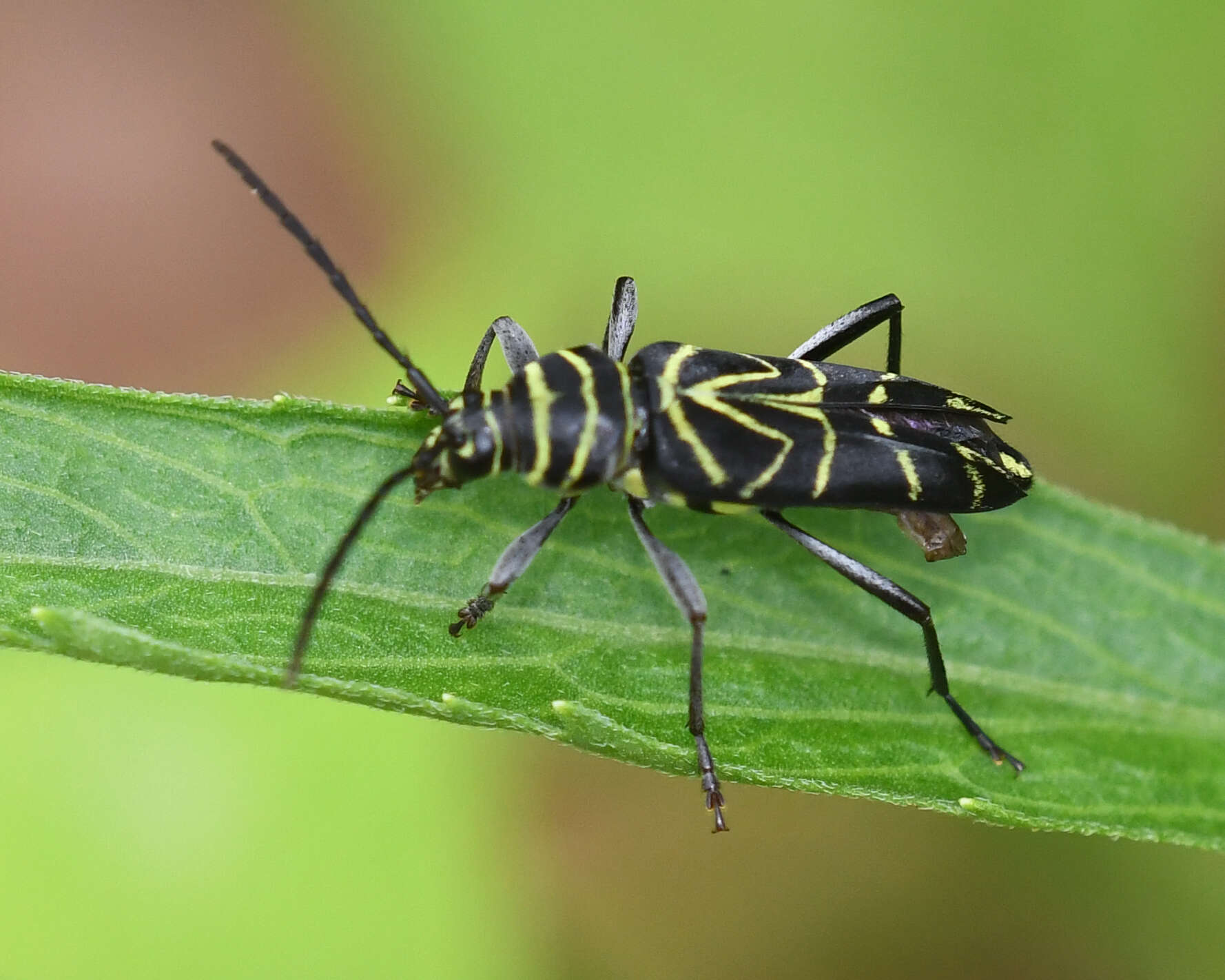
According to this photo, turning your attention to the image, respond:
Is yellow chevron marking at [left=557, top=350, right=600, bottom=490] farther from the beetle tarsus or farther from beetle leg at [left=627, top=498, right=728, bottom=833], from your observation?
the beetle tarsus

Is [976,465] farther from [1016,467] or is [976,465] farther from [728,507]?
[728,507]

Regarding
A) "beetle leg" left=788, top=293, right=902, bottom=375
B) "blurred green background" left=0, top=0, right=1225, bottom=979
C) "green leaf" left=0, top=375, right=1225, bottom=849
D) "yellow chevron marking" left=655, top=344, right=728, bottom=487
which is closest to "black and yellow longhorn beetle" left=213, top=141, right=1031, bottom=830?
"yellow chevron marking" left=655, top=344, right=728, bottom=487

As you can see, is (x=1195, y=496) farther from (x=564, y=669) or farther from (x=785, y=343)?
(x=564, y=669)

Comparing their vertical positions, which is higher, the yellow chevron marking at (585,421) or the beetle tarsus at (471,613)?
the yellow chevron marking at (585,421)

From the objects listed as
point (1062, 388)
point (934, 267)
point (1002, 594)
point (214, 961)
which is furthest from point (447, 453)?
point (1062, 388)

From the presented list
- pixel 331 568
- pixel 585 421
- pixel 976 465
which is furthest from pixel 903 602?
pixel 331 568

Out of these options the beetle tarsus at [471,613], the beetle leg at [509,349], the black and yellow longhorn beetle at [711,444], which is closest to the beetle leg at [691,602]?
the black and yellow longhorn beetle at [711,444]

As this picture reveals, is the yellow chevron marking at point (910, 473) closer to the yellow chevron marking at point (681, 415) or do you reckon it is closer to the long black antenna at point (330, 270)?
the yellow chevron marking at point (681, 415)
